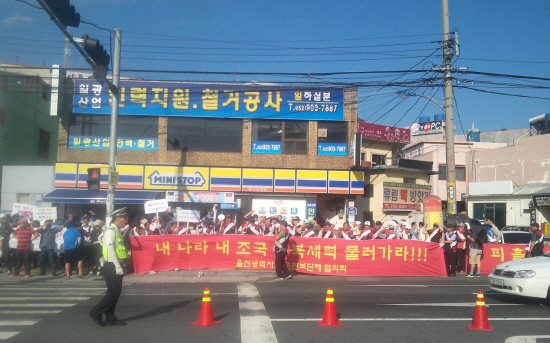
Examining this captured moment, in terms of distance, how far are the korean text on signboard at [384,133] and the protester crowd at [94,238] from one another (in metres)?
16.2

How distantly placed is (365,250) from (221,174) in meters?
11.3

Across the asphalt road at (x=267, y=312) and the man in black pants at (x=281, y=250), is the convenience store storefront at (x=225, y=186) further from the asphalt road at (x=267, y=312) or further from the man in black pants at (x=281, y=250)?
the asphalt road at (x=267, y=312)

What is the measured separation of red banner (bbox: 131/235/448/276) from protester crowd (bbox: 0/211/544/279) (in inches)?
27.7

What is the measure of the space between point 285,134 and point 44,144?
54.1 feet

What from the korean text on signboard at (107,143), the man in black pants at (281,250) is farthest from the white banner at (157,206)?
the korean text on signboard at (107,143)

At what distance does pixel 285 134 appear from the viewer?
26.3 m

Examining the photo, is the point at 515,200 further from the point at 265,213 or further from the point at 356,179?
the point at 265,213

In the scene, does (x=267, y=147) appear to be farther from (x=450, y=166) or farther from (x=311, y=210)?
(x=450, y=166)

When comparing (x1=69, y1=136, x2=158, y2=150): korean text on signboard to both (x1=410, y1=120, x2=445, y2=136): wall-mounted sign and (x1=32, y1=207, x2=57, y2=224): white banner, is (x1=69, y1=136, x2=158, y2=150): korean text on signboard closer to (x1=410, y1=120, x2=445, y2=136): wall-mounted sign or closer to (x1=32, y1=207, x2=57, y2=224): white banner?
(x1=32, y1=207, x2=57, y2=224): white banner

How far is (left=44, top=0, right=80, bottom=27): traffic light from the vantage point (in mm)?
9617

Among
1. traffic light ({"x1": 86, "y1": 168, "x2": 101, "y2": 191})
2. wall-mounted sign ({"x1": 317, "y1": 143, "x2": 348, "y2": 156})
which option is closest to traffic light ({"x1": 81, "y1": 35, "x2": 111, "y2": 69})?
traffic light ({"x1": 86, "y1": 168, "x2": 101, "y2": 191})

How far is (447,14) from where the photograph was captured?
766 inches

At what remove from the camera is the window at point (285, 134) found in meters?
26.1

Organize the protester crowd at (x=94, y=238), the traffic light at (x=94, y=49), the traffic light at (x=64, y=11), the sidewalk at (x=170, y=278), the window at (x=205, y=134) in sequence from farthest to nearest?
the window at (x=205, y=134)
the protester crowd at (x=94, y=238)
the sidewalk at (x=170, y=278)
the traffic light at (x=94, y=49)
the traffic light at (x=64, y=11)
